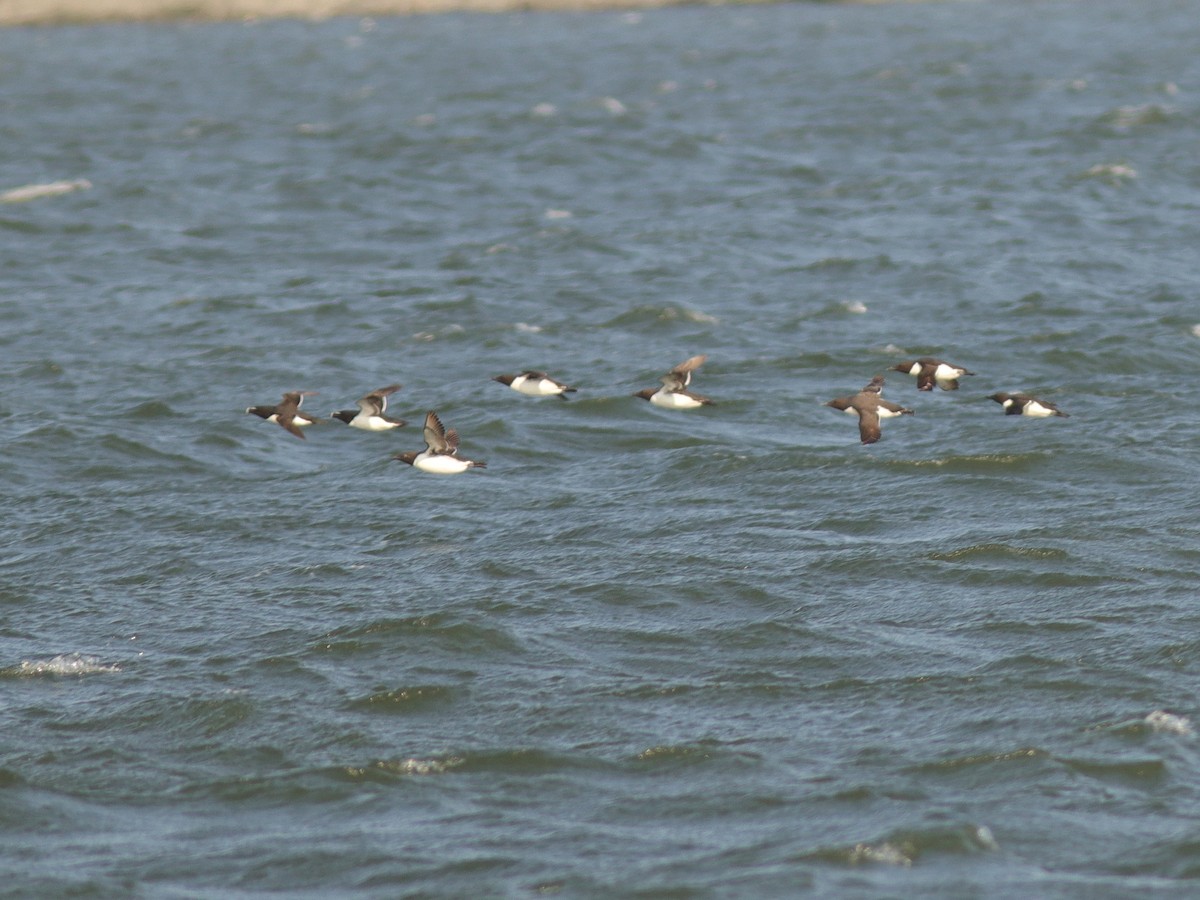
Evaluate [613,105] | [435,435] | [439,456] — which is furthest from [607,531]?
[613,105]

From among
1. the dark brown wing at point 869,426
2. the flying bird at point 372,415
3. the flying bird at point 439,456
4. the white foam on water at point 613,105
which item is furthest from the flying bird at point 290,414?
the white foam on water at point 613,105

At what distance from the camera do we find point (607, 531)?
1958 centimetres

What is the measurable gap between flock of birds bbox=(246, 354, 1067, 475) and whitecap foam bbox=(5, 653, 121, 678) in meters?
3.11

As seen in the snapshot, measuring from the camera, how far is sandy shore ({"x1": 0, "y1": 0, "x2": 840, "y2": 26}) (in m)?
84.8

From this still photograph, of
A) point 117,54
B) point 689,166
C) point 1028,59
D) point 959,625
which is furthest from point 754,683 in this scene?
point 117,54

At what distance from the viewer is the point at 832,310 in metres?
28.5

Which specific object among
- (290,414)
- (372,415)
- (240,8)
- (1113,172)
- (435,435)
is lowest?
(240,8)

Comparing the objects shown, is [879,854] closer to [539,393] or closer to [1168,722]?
[1168,722]

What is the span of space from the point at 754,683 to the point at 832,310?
44.8 feet

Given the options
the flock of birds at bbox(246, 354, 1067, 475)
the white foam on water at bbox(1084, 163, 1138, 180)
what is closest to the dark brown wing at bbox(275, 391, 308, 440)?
the flock of birds at bbox(246, 354, 1067, 475)

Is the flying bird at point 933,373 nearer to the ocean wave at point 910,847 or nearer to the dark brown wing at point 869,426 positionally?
the dark brown wing at point 869,426

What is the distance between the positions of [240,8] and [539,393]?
2785 inches

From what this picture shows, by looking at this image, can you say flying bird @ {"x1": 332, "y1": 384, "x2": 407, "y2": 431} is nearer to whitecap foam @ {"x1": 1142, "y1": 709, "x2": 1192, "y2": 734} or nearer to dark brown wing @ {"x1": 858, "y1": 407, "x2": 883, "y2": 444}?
dark brown wing @ {"x1": 858, "y1": 407, "x2": 883, "y2": 444}

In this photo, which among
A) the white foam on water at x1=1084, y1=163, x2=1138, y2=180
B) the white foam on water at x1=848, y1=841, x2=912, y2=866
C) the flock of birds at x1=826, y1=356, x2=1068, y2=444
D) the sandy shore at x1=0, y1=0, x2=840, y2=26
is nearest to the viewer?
the white foam on water at x1=848, y1=841, x2=912, y2=866
